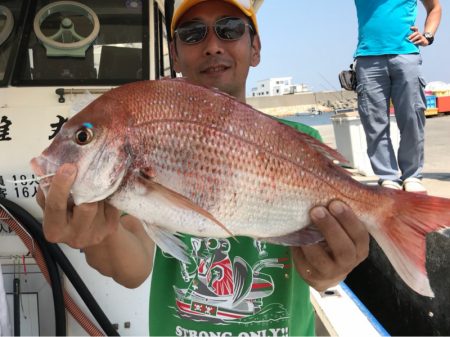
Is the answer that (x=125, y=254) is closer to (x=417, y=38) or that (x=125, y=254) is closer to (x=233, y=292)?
(x=233, y=292)

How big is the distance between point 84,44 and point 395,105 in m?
2.47

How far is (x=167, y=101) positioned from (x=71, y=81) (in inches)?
83.7

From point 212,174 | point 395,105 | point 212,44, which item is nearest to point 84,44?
point 212,44

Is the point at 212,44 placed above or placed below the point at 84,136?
above

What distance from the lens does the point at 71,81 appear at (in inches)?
118

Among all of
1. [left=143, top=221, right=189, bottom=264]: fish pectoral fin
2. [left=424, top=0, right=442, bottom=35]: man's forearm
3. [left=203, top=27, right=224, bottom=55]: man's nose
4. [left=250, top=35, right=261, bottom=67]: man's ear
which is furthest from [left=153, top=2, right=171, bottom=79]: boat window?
[left=143, top=221, right=189, bottom=264]: fish pectoral fin

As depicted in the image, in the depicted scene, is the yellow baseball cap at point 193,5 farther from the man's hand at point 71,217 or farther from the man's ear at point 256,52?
the man's hand at point 71,217

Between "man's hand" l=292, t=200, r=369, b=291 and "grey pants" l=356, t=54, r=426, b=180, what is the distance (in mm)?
2138

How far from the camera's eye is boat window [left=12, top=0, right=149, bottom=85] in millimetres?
3033

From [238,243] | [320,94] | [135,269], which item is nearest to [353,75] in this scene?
[238,243]

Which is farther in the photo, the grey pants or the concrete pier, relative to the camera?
the grey pants

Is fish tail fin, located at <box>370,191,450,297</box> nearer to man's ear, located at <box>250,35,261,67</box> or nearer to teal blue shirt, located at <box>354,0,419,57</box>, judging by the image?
man's ear, located at <box>250,35,261,67</box>

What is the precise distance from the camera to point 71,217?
1.14 m

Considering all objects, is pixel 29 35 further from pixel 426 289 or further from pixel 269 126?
pixel 426 289
